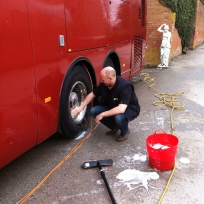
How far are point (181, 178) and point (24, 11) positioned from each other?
2.36 metres

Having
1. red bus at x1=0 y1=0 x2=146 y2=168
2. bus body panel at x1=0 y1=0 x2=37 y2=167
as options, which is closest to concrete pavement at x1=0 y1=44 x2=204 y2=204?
red bus at x1=0 y1=0 x2=146 y2=168

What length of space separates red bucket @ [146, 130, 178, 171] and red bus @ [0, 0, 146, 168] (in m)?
1.17

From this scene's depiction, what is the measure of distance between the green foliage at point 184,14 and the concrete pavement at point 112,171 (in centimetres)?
680

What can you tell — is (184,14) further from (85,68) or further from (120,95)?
(120,95)

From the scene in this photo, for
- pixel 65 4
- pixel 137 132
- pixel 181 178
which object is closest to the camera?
pixel 181 178

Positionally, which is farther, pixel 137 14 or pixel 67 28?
pixel 137 14

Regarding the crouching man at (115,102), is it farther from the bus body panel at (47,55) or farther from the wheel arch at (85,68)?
the bus body panel at (47,55)

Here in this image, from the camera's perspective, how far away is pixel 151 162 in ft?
10.3

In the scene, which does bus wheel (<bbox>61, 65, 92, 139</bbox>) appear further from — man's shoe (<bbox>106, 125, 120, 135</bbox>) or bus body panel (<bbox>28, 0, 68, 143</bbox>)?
man's shoe (<bbox>106, 125, 120, 135</bbox>)

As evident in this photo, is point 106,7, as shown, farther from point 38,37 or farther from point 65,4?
point 38,37

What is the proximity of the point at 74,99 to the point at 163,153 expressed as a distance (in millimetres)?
1553

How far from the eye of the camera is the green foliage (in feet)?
34.5

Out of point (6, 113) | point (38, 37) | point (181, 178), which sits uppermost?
point (38, 37)

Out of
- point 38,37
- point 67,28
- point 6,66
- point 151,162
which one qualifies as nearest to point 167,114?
point 151,162
